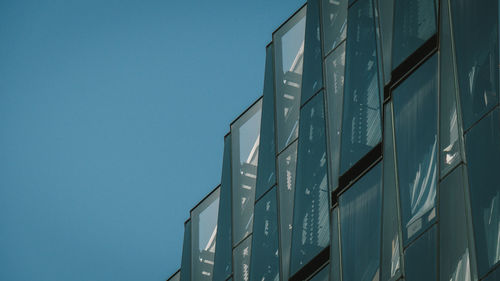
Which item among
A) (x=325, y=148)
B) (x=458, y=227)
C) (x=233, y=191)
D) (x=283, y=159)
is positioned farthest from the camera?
(x=233, y=191)

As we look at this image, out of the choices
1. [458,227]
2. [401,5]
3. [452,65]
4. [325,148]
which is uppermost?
[401,5]

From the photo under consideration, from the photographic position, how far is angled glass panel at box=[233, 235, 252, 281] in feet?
62.4

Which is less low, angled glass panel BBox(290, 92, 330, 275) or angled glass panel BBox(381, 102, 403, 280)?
angled glass panel BBox(290, 92, 330, 275)

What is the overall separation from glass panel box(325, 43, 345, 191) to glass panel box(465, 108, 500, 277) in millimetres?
4885

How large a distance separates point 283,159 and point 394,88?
5617mm


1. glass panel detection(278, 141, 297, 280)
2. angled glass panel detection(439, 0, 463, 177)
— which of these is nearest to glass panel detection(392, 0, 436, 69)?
angled glass panel detection(439, 0, 463, 177)

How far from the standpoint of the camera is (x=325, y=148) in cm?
1576

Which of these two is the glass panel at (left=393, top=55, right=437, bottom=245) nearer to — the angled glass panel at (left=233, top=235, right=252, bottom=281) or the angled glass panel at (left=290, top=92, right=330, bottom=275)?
the angled glass panel at (left=290, top=92, right=330, bottom=275)

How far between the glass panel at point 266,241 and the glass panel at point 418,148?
553 centimetres

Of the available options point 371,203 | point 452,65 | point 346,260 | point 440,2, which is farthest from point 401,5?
point 346,260

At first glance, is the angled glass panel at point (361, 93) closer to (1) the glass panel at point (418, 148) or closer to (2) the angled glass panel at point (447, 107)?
(1) the glass panel at point (418, 148)

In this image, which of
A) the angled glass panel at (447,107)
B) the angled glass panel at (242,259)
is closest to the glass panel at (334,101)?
the angled glass panel at (447,107)

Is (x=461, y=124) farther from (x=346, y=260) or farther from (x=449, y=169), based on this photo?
(x=346, y=260)

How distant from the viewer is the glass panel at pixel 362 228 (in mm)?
12188
